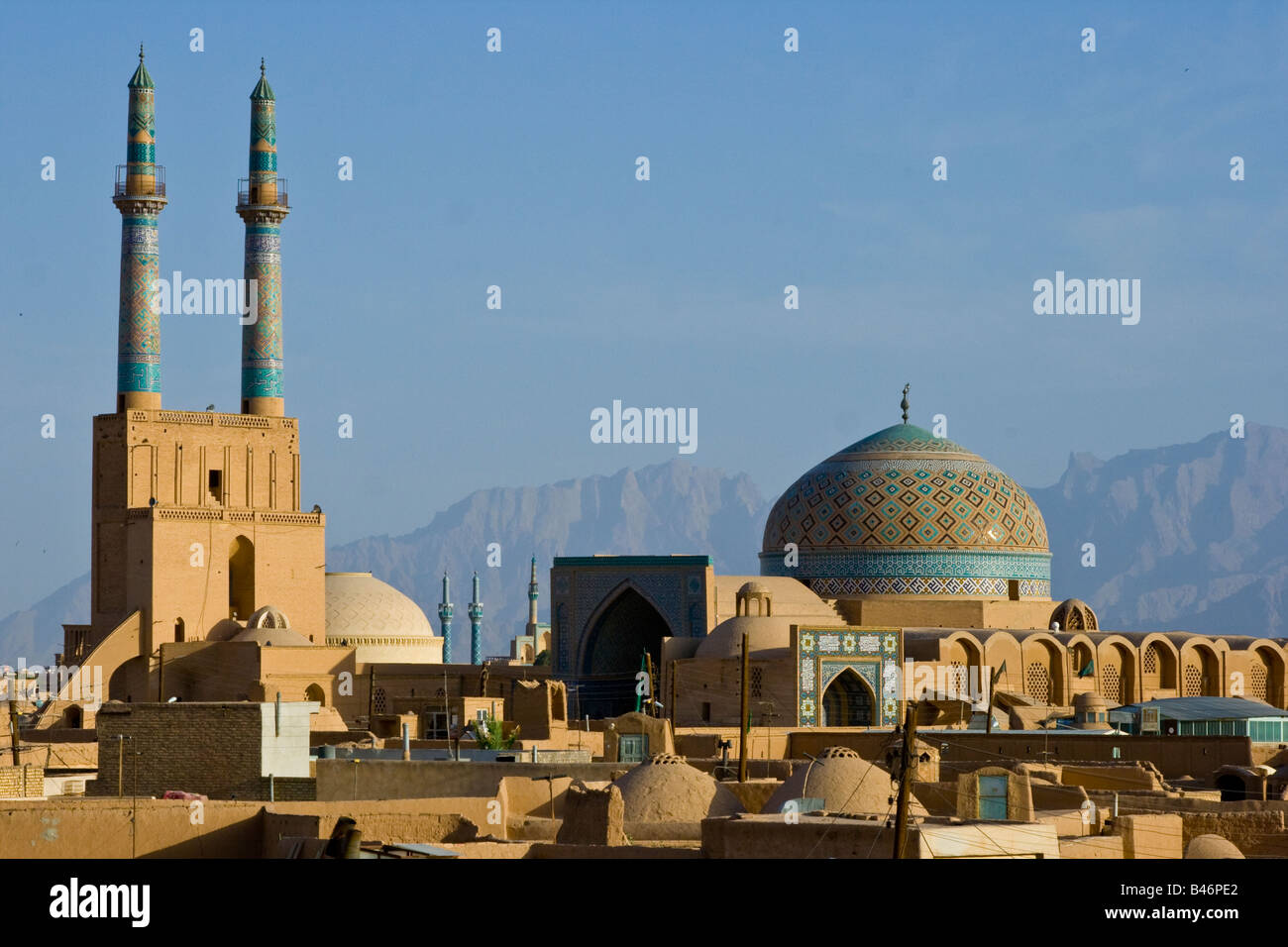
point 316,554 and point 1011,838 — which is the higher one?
point 316,554

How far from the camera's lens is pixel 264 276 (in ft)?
119

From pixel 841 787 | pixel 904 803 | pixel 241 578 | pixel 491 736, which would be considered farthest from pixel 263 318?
pixel 904 803

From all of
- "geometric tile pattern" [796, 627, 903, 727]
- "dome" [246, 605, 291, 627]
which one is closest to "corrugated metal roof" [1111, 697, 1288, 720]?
"geometric tile pattern" [796, 627, 903, 727]

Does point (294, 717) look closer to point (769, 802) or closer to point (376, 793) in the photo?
point (376, 793)

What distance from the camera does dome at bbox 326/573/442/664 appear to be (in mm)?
40844

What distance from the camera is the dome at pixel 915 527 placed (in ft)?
116

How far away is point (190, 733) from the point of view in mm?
16500

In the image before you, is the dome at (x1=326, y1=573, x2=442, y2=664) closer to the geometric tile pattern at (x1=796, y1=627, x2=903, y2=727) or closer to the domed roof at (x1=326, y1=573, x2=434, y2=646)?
the domed roof at (x1=326, y1=573, x2=434, y2=646)

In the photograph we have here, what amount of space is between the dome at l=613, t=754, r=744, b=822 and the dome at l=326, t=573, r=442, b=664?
79.5 ft

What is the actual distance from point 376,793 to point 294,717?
84 centimetres

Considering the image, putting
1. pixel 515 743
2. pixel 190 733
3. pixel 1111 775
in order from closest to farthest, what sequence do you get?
pixel 190 733
pixel 1111 775
pixel 515 743
